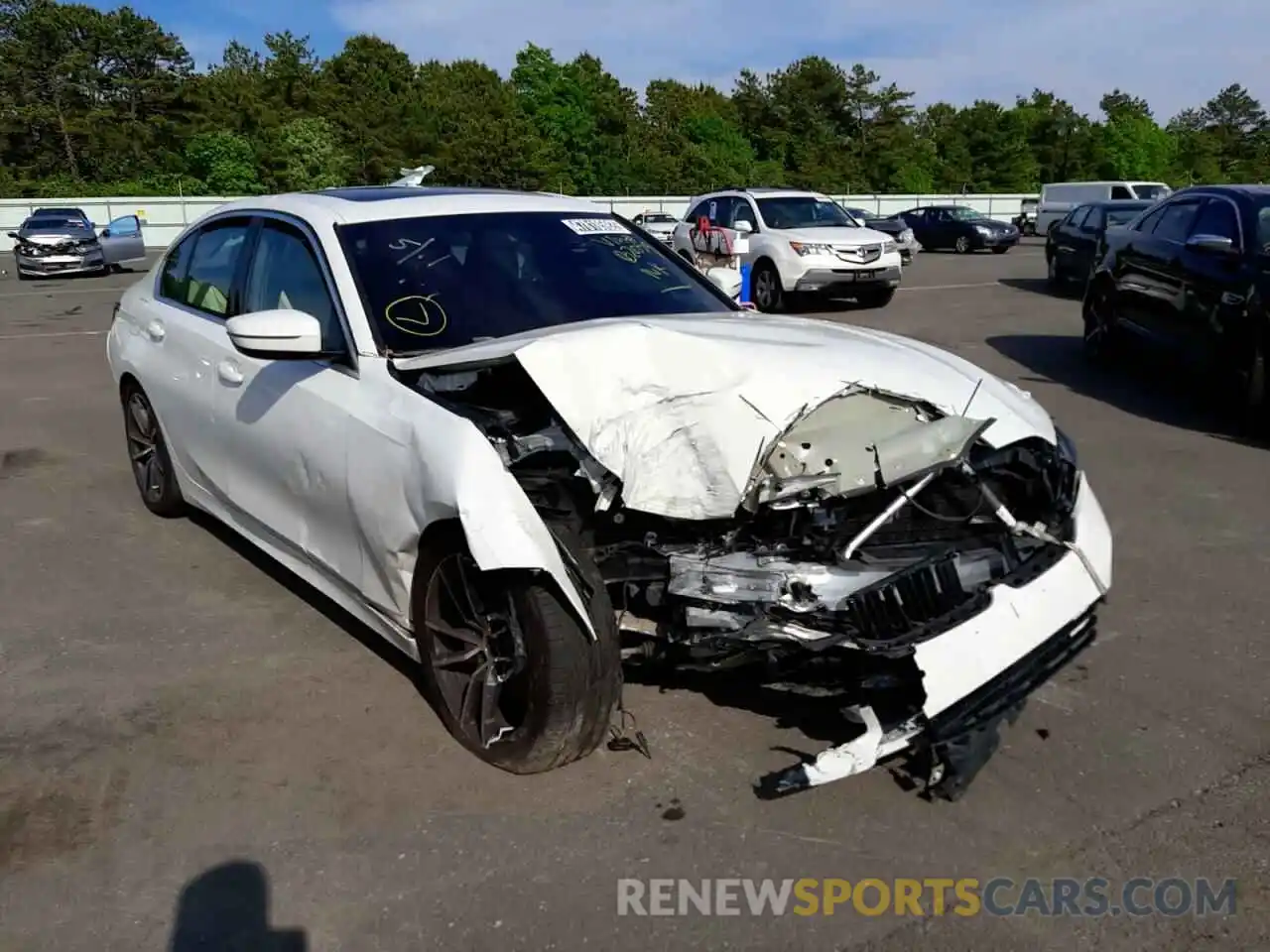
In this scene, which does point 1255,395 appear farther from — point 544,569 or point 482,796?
point 482,796

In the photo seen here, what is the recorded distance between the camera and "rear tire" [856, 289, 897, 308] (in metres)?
15.3

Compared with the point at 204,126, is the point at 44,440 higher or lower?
lower

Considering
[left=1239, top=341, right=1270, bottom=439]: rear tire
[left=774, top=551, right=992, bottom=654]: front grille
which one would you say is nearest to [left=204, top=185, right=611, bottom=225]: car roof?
[left=774, top=551, right=992, bottom=654]: front grille

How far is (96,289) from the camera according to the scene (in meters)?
21.8

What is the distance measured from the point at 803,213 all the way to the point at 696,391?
534 inches

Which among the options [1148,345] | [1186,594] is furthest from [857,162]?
[1186,594]

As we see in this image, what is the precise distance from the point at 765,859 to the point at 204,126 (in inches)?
2579

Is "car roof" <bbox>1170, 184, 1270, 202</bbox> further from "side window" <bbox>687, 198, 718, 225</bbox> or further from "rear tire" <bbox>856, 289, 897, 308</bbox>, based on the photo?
"side window" <bbox>687, 198, 718, 225</bbox>

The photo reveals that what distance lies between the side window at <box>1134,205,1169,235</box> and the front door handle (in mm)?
7777

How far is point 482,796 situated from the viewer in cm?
319

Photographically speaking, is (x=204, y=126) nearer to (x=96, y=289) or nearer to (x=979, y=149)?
(x=96, y=289)

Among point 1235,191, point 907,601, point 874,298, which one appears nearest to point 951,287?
point 874,298

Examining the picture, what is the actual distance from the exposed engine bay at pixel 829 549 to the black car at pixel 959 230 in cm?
2856

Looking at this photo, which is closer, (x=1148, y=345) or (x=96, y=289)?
(x=1148, y=345)
